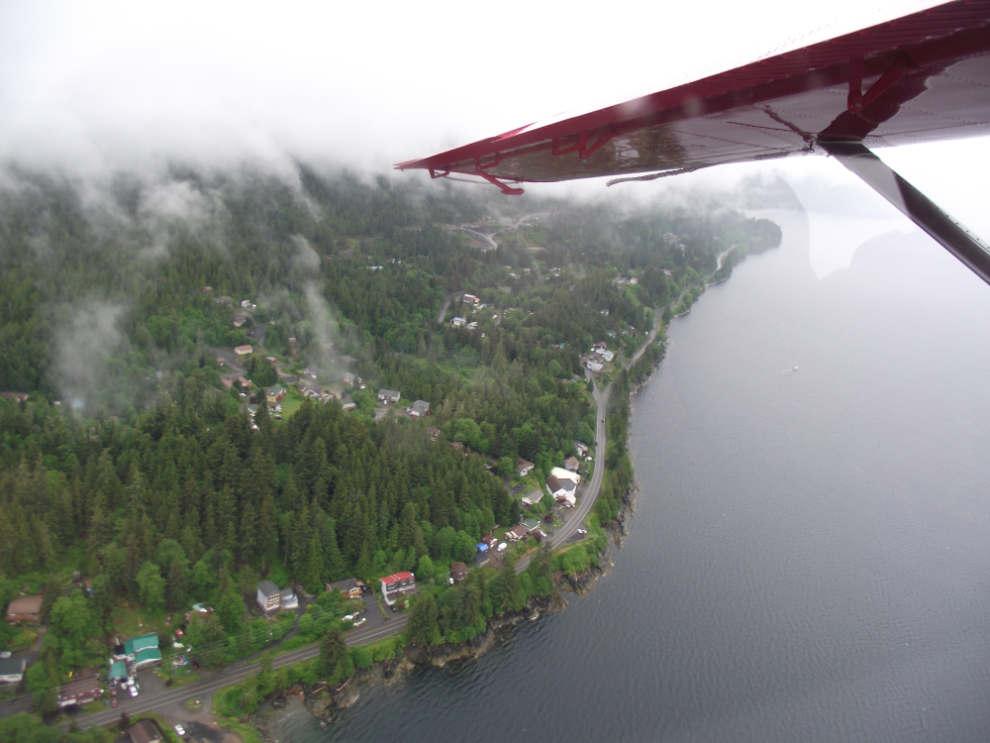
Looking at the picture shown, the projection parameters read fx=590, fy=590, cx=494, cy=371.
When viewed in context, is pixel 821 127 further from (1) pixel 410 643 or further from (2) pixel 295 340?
(2) pixel 295 340

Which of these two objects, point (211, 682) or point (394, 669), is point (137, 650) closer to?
point (211, 682)

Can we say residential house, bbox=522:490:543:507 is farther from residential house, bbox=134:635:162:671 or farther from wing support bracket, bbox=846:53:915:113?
wing support bracket, bbox=846:53:915:113

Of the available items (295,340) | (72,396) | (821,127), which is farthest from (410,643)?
(295,340)

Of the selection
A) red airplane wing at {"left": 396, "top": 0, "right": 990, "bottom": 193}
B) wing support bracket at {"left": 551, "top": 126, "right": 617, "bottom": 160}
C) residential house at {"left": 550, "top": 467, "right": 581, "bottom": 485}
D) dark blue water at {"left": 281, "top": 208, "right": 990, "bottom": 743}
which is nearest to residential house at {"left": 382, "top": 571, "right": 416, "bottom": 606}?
dark blue water at {"left": 281, "top": 208, "right": 990, "bottom": 743}

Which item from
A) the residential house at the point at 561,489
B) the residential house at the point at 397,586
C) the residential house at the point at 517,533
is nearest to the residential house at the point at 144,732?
the residential house at the point at 397,586

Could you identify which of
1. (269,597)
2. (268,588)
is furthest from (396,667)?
(268,588)

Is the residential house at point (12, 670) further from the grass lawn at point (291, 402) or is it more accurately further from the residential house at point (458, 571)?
the grass lawn at point (291, 402)
